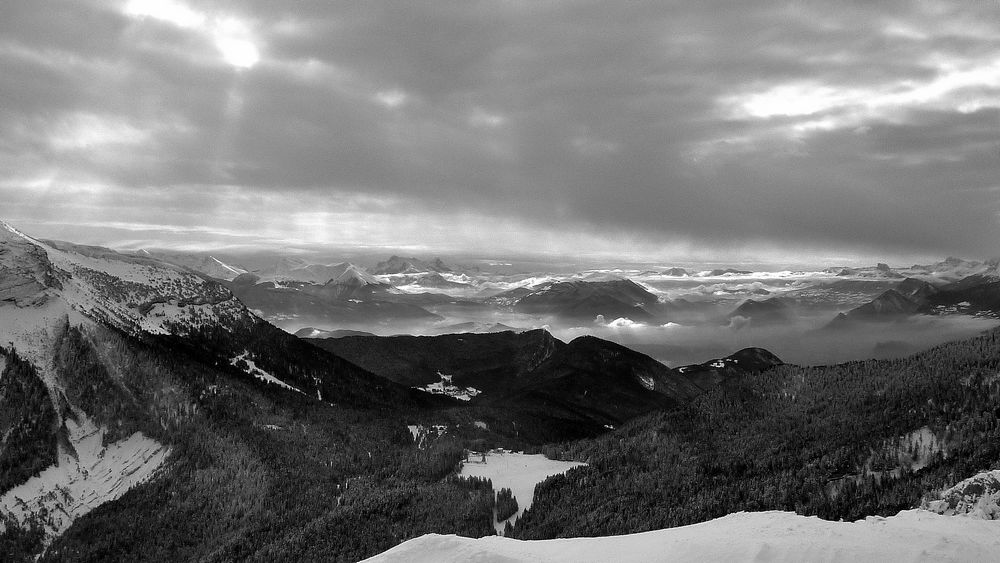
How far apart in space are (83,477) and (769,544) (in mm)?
202869

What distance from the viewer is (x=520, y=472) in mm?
180625

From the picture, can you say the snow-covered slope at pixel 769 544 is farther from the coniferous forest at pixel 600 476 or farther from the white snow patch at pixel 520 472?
the white snow patch at pixel 520 472

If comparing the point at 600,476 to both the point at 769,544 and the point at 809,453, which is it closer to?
the point at 809,453

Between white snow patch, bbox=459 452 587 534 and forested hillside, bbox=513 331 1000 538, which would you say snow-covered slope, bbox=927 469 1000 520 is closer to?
forested hillside, bbox=513 331 1000 538

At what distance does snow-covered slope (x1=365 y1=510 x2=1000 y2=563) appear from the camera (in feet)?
148

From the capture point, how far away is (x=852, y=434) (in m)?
148

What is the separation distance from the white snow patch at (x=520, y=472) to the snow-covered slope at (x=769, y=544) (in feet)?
311

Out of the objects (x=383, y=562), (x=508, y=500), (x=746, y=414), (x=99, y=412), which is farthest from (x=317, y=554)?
(x=746, y=414)

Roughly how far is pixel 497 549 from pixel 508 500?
102898 millimetres

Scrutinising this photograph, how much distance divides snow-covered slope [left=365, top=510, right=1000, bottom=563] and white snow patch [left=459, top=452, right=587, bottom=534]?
9478 cm

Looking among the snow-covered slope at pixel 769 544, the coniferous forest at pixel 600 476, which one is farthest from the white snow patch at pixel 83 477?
the snow-covered slope at pixel 769 544

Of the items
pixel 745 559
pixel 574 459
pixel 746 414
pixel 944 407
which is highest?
pixel 745 559

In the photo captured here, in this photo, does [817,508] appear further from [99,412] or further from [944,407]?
[99,412]

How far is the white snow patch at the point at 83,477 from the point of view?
527 feet
